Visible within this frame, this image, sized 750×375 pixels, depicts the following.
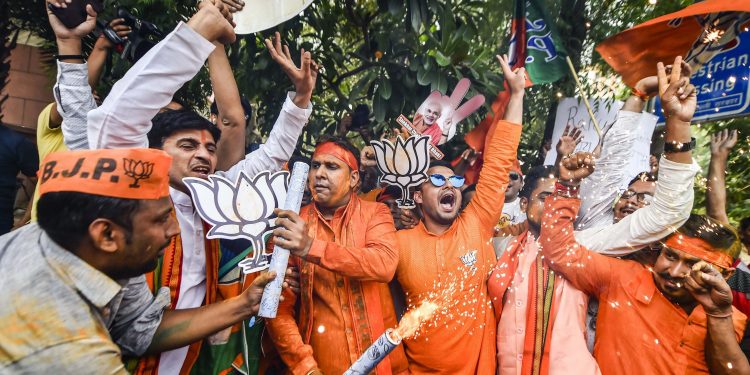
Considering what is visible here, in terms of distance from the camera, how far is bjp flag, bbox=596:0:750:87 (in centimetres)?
259

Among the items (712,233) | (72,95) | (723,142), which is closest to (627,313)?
(712,233)

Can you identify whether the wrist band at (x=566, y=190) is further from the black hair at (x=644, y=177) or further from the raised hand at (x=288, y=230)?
the raised hand at (x=288, y=230)

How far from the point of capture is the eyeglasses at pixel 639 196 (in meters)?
2.66

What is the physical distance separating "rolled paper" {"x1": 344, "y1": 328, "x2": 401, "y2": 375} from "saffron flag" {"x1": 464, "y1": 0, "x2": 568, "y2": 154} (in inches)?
66.5

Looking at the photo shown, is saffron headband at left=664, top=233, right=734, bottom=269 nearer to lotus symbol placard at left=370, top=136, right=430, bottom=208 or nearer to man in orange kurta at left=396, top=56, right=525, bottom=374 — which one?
man in orange kurta at left=396, top=56, right=525, bottom=374

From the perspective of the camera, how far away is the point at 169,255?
2.08 metres

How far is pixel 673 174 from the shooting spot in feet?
7.68

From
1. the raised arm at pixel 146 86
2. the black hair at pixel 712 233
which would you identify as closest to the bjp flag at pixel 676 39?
the black hair at pixel 712 233

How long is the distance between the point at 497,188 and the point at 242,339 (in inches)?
58.6

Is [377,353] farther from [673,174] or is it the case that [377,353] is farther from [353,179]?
[673,174]

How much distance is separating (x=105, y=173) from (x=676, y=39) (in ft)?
9.32

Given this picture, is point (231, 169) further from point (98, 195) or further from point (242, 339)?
point (98, 195)

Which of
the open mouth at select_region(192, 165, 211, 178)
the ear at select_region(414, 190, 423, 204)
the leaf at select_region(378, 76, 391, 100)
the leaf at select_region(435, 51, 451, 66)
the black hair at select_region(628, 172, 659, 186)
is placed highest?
the leaf at select_region(435, 51, 451, 66)

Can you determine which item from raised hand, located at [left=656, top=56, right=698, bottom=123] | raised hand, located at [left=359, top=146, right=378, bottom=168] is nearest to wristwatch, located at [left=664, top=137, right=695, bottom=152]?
raised hand, located at [left=656, top=56, right=698, bottom=123]
